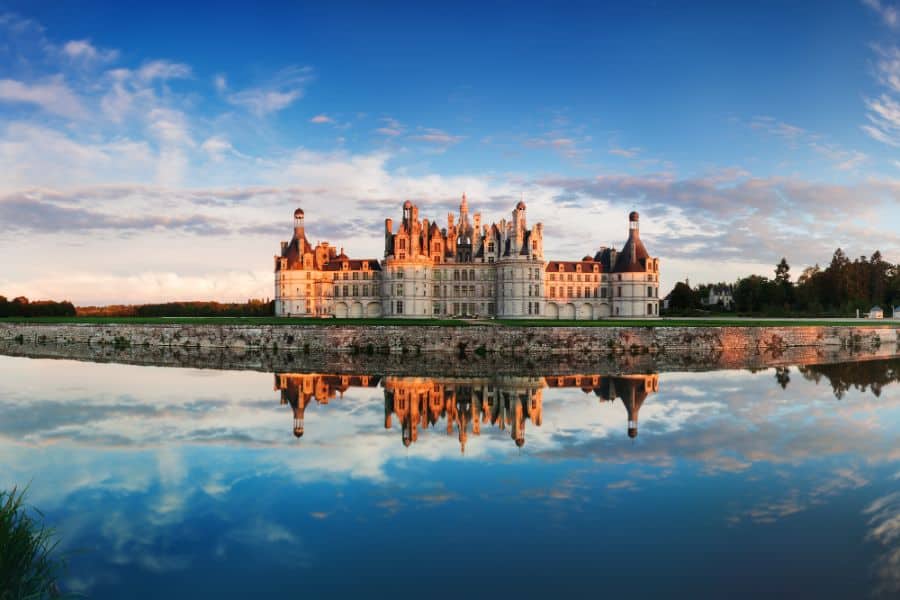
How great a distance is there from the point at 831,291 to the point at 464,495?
9057 cm

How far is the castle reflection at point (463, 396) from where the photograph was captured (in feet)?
55.2

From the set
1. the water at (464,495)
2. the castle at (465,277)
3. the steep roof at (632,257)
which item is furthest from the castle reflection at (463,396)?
the steep roof at (632,257)

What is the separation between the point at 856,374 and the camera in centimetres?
2962

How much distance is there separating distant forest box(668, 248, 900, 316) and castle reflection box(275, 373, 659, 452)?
6098 cm

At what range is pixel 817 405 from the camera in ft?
66.4

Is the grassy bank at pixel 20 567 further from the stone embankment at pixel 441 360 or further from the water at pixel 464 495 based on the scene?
the stone embankment at pixel 441 360

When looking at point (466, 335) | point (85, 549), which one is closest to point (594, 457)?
point (85, 549)

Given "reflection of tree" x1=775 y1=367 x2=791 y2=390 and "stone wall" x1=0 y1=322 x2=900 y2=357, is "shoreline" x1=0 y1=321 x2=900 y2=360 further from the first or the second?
"reflection of tree" x1=775 y1=367 x2=791 y2=390

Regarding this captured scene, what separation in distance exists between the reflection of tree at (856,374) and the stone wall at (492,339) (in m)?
9.71

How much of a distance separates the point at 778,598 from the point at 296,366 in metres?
28.4

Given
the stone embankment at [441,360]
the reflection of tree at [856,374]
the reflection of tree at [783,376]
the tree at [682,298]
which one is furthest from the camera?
the tree at [682,298]

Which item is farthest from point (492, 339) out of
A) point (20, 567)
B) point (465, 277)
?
point (20, 567)

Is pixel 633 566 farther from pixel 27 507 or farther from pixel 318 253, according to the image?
pixel 318 253

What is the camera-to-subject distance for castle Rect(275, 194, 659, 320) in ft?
215
